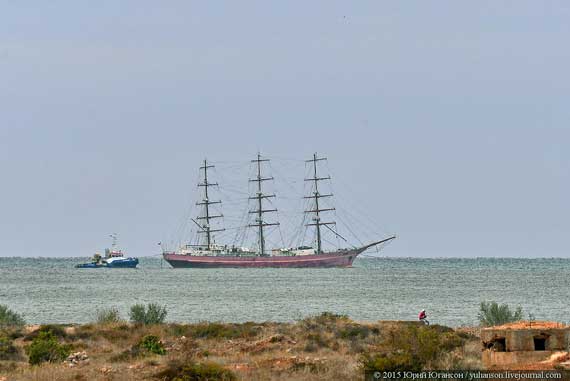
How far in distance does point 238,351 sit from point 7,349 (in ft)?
17.5

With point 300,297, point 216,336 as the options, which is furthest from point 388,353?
point 300,297

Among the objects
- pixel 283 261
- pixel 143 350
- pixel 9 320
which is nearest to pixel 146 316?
pixel 9 320

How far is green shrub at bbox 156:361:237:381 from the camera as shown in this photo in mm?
18703

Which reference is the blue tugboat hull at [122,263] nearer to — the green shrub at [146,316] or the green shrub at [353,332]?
the green shrub at [146,316]

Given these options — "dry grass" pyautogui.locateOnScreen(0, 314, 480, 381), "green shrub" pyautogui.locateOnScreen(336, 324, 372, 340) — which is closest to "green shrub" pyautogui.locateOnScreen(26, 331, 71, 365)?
"dry grass" pyautogui.locateOnScreen(0, 314, 480, 381)

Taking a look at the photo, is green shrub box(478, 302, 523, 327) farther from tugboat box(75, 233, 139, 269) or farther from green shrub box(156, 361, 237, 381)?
tugboat box(75, 233, 139, 269)

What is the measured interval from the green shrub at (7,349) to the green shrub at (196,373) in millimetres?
6828

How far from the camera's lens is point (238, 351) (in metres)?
26.0

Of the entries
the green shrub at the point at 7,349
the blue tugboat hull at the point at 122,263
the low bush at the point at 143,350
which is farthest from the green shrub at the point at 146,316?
the blue tugboat hull at the point at 122,263

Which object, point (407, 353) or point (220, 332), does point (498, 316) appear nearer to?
point (220, 332)

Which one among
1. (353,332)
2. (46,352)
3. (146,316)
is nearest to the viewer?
(46,352)

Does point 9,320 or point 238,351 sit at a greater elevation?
point 9,320

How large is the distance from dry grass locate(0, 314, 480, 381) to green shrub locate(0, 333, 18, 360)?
32 centimetres

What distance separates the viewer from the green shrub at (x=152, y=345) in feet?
84.0
